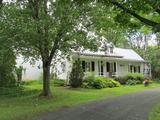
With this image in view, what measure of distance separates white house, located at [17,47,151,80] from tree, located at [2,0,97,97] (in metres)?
13.5

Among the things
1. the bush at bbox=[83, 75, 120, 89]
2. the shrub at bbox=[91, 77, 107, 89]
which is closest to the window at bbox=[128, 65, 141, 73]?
the bush at bbox=[83, 75, 120, 89]

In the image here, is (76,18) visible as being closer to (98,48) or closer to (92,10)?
(92,10)

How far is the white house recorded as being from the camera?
40.8 metres

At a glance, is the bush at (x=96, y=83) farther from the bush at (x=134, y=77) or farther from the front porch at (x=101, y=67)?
the bush at (x=134, y=77)

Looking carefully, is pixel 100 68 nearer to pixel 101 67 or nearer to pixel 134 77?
pixel 101 67

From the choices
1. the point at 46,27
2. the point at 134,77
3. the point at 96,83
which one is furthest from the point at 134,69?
the point at 46,27

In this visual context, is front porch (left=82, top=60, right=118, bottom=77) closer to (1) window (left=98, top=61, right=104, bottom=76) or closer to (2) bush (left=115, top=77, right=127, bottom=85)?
(1) window (left=98, top=61, right=104, bottom=76)

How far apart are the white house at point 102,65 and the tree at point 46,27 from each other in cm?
1353

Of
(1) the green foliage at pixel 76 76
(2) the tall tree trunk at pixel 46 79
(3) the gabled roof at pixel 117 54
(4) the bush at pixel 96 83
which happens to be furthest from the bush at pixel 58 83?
(2) the tall tree trunk at pixel 46 79

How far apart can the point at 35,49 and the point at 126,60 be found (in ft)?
101

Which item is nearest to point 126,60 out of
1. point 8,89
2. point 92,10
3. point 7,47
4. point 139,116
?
point 8,89

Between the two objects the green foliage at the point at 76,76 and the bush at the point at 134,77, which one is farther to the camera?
the bush at the point at 134,77

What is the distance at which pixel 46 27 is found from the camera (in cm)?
2144

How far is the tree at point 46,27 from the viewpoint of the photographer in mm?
20972
